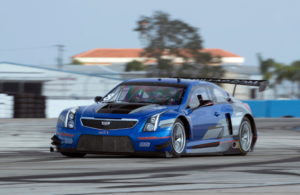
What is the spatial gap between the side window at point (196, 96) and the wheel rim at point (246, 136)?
0.99m

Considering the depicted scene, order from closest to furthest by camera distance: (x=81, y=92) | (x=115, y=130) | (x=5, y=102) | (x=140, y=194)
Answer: (x=140, y=194), (x=115, y=130), (x=5, y=102), (x=81, y=92)

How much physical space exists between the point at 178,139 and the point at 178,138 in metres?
0.02

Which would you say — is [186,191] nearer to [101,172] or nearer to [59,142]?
[101,172]

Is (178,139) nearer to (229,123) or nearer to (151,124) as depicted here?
(151,124)

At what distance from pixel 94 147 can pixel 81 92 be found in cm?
3316

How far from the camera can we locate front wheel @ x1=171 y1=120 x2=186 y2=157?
10289mm

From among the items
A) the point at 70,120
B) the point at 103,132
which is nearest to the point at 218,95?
the point at 103,132

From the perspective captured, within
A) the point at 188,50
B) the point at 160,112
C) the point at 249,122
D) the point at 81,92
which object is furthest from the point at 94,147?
the point at 188,50

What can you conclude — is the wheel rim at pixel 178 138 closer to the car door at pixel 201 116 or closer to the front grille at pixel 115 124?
Result: the car door at pixel 201 116

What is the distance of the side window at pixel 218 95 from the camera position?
11.9 metres

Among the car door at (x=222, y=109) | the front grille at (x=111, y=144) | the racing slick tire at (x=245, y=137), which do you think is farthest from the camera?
the racing slick tire at (x=245, y=137)

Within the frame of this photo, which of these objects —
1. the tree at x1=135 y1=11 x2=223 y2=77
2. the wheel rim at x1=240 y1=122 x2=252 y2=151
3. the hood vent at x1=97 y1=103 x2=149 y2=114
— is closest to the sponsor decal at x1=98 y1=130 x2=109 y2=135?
the hood vent at x1=97 y1=103 x2=149 y2=114

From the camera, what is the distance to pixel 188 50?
2366 inches

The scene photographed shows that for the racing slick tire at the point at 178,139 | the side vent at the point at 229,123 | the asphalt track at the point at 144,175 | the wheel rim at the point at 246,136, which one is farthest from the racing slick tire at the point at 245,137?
the racing slick tire at the point at 178,139
